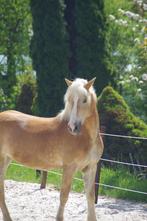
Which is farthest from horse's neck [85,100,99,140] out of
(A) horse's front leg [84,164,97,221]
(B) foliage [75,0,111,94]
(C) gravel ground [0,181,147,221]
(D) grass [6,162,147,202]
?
(B) foliage [75,0,111,94]

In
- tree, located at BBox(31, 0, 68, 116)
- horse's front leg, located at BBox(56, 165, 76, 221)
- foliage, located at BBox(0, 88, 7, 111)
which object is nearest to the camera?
horse's front leg, located at BBox(56, 165, 76, 221)

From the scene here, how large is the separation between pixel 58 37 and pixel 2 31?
8533 mm

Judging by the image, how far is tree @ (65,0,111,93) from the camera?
16094 millimetres

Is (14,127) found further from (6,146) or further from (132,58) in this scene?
(132,58)

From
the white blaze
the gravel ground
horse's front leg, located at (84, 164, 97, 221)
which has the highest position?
the white blaze

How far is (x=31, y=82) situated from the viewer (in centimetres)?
1867

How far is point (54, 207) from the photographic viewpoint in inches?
364

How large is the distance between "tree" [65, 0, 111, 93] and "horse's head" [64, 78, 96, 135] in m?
8.68

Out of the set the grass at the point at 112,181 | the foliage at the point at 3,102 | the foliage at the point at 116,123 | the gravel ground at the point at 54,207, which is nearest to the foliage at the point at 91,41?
the foliage at the point at 116,123

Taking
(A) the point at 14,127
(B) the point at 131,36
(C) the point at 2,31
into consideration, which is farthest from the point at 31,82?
(A) the point at 14,127

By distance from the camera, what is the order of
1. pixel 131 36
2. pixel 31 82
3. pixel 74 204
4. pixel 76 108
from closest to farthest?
pixel 76 108 < pixel 74 204 < pixel 31 82 < pixel 131 36

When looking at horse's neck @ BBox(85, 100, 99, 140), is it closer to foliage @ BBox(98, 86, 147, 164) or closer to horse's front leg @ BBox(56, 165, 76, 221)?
horse's front leg @ BBox(56, 165, 76, 221)

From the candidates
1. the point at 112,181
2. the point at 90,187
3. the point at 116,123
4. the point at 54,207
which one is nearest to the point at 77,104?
the point at 90,187

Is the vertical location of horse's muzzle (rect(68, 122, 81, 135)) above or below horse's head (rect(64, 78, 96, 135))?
below
